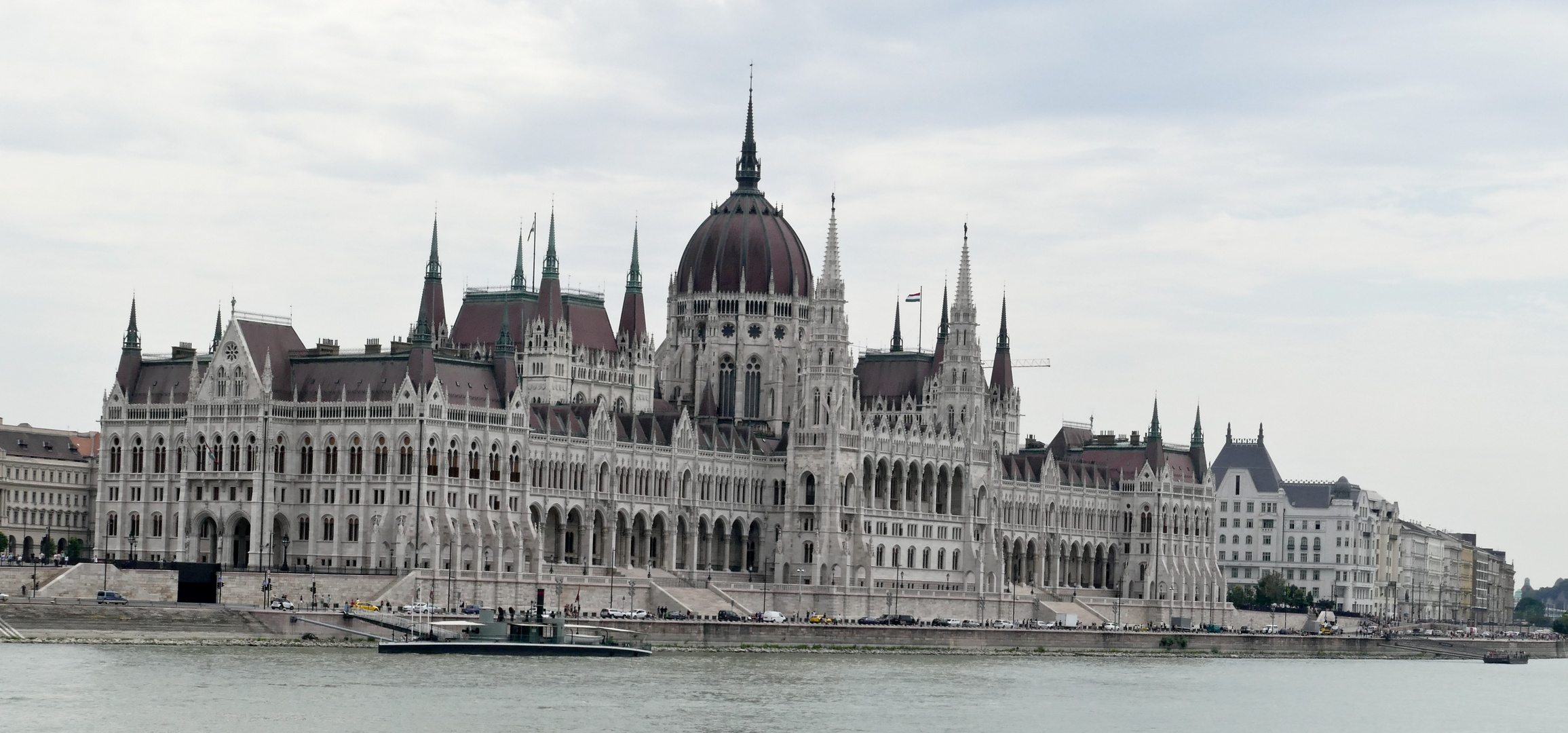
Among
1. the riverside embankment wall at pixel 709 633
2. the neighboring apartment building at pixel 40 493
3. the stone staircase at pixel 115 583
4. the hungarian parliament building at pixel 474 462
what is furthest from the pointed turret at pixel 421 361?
the neighboring apartment building at pixel 40 493

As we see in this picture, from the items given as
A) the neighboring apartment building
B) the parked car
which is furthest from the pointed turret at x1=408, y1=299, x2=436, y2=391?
the neighboring apartment building

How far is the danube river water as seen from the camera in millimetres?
109938

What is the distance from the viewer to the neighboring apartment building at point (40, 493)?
193 m

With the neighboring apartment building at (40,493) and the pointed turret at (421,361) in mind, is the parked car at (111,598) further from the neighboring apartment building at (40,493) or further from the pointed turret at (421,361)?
the neighboring apartment building at (40,493)

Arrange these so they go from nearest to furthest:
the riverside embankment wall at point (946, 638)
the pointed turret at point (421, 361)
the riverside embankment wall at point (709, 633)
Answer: the riverside embankment wall at point (709, 633)
the riverside embankment wall at point (946, 638)
the pointed turret at point (421, 361)

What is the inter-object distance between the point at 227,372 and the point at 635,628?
30624 millimetres

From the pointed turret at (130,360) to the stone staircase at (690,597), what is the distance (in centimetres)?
3288

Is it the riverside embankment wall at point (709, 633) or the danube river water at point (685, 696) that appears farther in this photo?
the riverside embankment wall at point (709, 633)

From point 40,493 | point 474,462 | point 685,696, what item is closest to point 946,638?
point 474,462

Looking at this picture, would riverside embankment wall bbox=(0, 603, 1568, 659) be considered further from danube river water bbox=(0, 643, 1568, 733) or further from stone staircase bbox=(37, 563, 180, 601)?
stone staircase bbox=(37, 563, 180, 601)

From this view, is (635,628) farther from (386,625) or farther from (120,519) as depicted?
(120,519)

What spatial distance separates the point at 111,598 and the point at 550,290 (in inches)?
1989

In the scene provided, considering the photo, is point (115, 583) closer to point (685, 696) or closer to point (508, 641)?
point (508, 641)

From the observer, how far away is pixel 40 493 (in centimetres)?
19550
